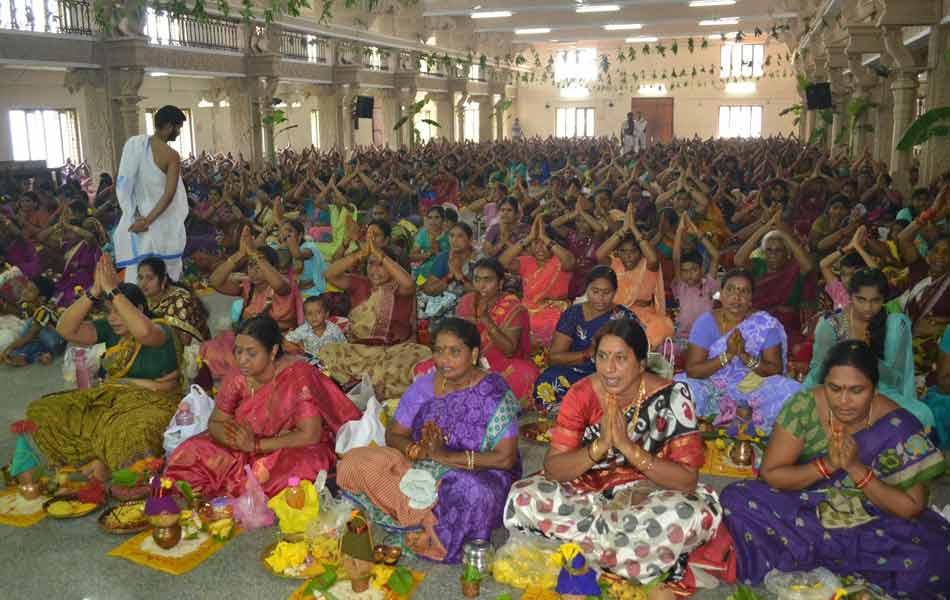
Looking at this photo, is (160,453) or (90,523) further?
(160,453)

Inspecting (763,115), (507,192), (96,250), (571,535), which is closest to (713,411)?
(571,535)

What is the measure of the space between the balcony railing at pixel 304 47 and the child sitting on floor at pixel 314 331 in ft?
36.2

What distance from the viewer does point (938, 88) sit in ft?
27.3

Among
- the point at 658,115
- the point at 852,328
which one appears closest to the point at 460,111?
the point at 658,115

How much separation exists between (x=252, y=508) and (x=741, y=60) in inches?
1241

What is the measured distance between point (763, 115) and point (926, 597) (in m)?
31.2

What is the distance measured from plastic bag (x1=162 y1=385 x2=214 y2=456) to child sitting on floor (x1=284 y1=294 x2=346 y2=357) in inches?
44.5

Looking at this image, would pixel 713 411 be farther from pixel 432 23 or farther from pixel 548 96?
pixel 548 96

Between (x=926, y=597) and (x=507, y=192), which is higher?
(x=507, y=192)

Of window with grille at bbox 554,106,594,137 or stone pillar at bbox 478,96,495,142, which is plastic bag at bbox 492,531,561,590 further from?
window with grille at bbox 554,106,594,137

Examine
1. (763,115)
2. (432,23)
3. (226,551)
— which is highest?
(432,23)

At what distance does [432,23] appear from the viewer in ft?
68.9

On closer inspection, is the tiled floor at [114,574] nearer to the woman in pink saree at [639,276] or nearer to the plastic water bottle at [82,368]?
the plastic water bottle at [82,368]

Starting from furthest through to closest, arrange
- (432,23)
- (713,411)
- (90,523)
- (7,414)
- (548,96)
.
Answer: (548,96) → (432,23) → (7,414) → (713,411) → (90,523)
